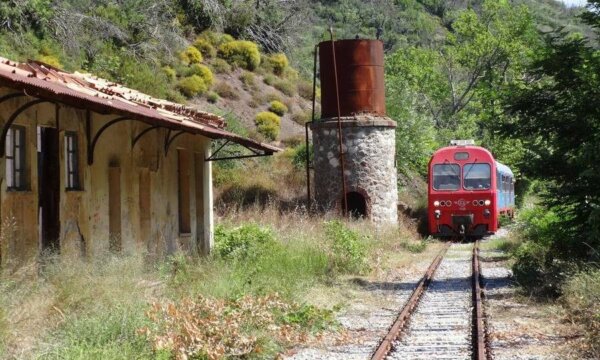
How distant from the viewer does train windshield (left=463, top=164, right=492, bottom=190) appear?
29891 mm

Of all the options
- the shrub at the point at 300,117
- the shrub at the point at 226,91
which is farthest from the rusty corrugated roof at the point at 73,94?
the shrub at the point at 300,117

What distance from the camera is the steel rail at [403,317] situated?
10259 mm

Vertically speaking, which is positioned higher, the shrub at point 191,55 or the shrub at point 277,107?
the shrub at point 191,55

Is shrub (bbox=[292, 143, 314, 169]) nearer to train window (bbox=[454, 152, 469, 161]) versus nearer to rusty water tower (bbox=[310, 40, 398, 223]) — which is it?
rusty water tower (bbox=[310, 40, 398, 223])

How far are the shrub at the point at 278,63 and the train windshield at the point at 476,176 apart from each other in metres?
26.6

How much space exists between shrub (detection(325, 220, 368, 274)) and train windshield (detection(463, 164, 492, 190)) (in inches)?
430

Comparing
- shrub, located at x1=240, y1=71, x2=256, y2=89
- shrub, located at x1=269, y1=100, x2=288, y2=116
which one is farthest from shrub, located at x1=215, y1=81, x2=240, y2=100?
shrub, located at x1=240, y1=71, x2=256, y2=89

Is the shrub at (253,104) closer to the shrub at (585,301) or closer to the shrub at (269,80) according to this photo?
the shrub at (269,80)

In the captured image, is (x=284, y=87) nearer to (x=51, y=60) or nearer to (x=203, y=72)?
(x=203, y=72)

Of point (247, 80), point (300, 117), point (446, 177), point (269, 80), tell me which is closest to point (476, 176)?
point (446, 177)

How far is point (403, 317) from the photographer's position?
12922 millimetres

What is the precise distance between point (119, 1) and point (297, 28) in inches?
599

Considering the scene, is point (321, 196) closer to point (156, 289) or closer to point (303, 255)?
point (303, 255)

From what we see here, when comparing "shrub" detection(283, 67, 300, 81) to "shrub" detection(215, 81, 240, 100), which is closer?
"shrub" detection(215, 81, 240, 100)
